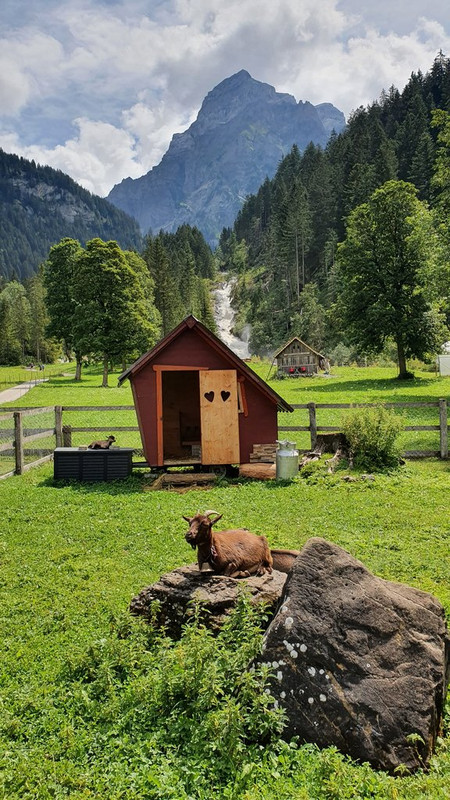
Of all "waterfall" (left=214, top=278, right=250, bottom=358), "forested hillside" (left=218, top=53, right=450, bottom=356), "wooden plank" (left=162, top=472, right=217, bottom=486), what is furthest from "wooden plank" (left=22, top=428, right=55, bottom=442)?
"waterfall" (left=214, top=278, right=250, bottom=358)

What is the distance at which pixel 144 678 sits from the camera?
13.9 feet

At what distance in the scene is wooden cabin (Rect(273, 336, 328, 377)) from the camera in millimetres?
48688

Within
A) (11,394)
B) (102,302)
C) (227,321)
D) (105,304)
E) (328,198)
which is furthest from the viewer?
(227,321)

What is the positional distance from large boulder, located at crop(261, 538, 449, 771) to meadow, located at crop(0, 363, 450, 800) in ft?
0.54

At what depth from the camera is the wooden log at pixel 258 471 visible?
12.8 m

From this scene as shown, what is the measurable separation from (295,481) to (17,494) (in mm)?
6755

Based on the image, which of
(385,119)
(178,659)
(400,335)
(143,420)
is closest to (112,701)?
(178,659)

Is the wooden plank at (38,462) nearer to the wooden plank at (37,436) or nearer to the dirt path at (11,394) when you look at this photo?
the wooden plank at (37,436)

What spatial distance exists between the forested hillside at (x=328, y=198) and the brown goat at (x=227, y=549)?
187 feet

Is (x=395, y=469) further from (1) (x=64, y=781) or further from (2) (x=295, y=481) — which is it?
(1) (x=64, y=781)

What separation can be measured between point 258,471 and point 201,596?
Answer: 801 centimetres

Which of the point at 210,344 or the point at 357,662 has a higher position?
the point at 210,344

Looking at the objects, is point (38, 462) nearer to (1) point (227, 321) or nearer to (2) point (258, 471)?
(2) point (258, 471)

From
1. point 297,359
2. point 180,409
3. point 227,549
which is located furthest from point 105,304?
point 227,549
